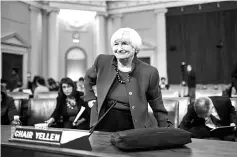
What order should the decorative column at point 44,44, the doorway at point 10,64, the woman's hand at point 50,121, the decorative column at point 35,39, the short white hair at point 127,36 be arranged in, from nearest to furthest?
the short white hair at point 127,36 → the woman's hand at point 50,121 → the doorway at point 10,64 → the decorative column at point 35,39 → the decorative column at point 44,44

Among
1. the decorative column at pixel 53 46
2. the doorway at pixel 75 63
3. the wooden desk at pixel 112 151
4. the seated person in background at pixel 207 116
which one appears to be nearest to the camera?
the wooden desk at pixel 112 151

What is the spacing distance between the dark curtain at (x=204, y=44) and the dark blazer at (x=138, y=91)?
34.8 feet

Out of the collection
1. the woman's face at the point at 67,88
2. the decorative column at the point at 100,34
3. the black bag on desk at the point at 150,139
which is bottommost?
the black bag on desk at the point at 150,139

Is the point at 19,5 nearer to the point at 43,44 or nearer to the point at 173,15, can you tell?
the point at 43,44

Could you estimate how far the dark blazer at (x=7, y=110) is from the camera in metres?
3.16

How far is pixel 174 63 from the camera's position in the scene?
1226cm

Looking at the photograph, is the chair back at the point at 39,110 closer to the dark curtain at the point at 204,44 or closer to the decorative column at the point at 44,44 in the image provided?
the decorative column at the point at 44,44

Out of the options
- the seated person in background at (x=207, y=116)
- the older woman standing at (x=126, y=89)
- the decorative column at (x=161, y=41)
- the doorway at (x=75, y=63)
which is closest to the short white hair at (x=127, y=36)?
the older woman standing at (x=126, y=89)

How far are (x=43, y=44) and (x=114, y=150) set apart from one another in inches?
449

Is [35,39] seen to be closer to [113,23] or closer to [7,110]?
[113,23]

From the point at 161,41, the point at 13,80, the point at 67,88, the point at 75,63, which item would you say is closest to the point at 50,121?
the point at 67,88

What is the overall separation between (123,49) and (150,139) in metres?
0.81

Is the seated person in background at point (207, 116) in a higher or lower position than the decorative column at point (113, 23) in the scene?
lower

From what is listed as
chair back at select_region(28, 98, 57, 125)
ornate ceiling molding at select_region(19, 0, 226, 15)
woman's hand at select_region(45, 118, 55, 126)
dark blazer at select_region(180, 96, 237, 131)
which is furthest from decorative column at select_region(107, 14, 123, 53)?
dark blazer at select_region(180, 96, 237, 131)
